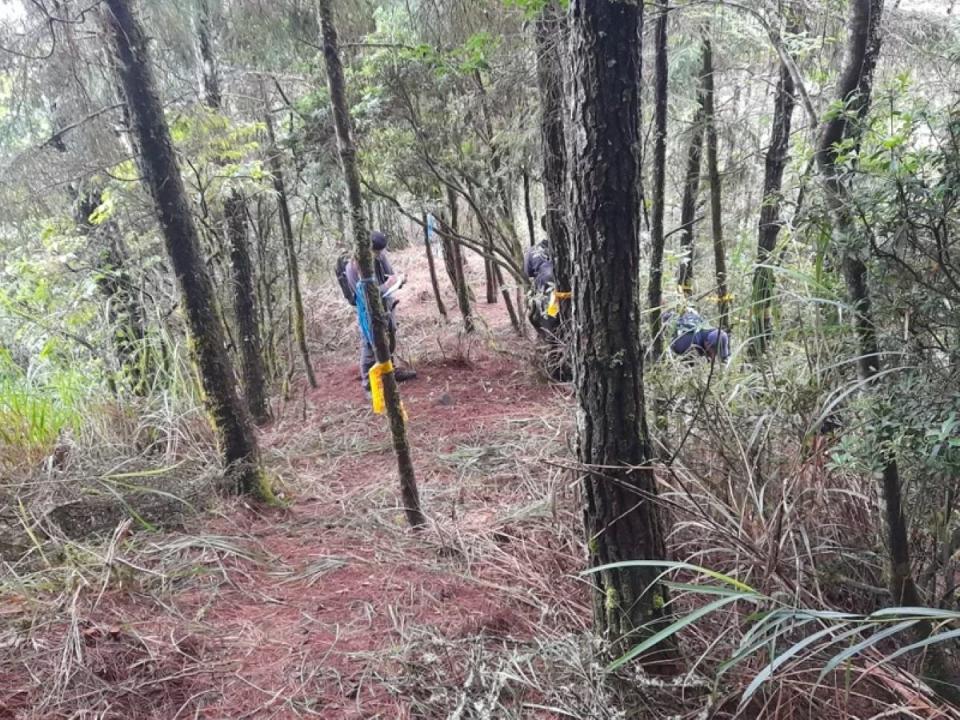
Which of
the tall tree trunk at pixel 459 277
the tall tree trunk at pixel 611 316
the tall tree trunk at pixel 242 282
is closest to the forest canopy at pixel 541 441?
the tall tree trunk at pixel 611 316

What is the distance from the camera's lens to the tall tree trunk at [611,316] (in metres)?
1.84

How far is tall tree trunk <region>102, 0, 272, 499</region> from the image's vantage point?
3348 mm

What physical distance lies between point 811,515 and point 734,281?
1.60 m

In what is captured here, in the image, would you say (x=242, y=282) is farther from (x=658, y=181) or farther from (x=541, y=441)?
(x=658, y=181)

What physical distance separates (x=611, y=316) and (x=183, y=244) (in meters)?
2.84

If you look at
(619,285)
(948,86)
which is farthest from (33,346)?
(948,86)

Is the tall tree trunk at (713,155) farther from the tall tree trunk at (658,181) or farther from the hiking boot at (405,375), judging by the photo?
the hiking boot at (405,375)

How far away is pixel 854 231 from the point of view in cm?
177

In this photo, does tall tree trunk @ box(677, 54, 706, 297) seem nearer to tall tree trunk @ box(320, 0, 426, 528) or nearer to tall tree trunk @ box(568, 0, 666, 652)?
tall tree trunk @ box(320, 0, 426, 528)

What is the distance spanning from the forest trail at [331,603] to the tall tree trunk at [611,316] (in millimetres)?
406

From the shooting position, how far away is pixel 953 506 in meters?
1.89

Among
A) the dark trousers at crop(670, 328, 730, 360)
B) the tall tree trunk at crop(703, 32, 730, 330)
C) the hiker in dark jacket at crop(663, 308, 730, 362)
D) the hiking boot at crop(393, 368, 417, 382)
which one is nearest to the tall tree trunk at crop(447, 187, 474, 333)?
the hiking boot at crop(393, 368, 417, 382)

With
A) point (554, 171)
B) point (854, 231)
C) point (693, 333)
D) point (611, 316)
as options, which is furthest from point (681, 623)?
point (554, 171)

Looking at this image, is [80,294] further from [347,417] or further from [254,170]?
[347,417]
